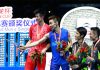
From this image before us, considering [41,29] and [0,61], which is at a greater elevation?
[41,29]

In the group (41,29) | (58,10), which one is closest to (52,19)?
(41,29)

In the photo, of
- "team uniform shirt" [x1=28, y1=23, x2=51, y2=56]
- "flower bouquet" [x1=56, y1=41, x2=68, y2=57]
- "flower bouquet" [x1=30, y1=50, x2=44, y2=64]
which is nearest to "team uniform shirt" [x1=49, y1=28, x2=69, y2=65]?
"flower bouquet" [x1=56, y1=41, x2=68, y2=57]

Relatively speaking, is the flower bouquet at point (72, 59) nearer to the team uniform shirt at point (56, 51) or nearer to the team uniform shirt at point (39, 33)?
the team uniform shirt at point (56, 51)

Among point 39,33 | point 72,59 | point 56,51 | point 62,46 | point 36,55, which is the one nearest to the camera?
point 72,59

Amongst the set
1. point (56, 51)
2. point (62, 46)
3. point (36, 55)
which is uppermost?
point (62, 46)

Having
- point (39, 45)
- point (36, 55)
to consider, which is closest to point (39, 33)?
point (39, 45)

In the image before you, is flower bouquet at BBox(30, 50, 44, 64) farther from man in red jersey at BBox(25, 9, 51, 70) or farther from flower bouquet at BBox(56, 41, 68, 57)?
flower bouquet at BBox(56, 41, 68, 57)

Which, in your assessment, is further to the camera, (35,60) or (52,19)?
(35,60)

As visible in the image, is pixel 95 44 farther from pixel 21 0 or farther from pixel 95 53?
pixel 21 0

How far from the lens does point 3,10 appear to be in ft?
35.9

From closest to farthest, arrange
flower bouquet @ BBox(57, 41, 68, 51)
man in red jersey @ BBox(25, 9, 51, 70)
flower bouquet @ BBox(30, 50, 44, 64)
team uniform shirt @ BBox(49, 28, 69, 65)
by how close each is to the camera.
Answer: flower bouquet @ BBox(57, 41, 68, 51) < team uniform shirt @ BBox(49, 28, 69, 65) < flower bouquet @ BBox(30, 50, 44, 64) < man in red jersey @ BBox(25, 9, 51, 70)

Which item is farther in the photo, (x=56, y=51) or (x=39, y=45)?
(x=39, y=45)

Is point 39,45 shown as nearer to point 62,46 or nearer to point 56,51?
point 56,51

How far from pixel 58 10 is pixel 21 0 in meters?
0.93
